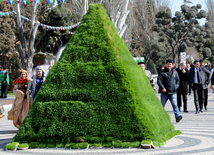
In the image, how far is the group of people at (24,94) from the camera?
9.17 metres

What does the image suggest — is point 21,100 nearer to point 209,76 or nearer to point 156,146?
point 156,146

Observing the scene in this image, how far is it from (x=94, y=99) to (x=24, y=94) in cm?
362

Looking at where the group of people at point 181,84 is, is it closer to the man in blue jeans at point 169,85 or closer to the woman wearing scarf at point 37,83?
the man in blue jeans at point 169,85

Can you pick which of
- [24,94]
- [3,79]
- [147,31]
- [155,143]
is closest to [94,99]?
[155,143]

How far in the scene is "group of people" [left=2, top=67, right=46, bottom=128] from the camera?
30.1 ft

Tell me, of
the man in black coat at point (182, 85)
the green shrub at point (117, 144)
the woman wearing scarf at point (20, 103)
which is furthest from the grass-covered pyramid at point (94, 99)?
the man in black coat at point (182, 85)

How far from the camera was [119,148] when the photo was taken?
605 centimetres

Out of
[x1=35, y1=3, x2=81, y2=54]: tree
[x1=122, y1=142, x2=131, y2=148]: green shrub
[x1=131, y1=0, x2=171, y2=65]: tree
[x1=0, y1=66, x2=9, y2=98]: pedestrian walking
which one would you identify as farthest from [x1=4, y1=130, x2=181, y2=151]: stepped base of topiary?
[x1=131, y1=0, x2=171, y2=65]: tree

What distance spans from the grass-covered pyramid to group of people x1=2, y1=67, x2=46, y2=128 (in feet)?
8.85

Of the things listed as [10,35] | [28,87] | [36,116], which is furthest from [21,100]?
[10,35]

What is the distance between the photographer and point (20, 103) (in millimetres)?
9289

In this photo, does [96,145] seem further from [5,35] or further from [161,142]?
[5,35]

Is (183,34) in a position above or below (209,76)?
above

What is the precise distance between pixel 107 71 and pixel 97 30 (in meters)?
0.85
